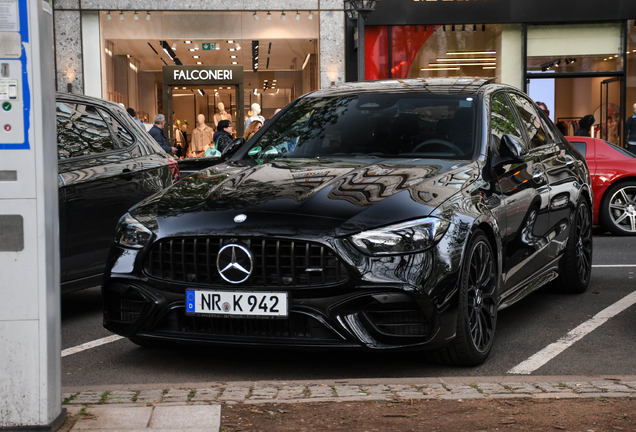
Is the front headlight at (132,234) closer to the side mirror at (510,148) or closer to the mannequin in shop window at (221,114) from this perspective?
the side mirror at (510,148)

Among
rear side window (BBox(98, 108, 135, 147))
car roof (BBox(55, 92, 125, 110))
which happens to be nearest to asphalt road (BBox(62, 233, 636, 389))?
rear side window (BBox(98, 108, 135, 147))

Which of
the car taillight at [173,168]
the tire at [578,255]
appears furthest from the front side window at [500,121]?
the car taillight at [173,168]

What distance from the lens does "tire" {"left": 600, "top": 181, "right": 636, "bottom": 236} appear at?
12062mm

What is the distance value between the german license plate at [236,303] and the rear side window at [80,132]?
6.89 ft

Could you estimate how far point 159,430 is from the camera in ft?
11.6

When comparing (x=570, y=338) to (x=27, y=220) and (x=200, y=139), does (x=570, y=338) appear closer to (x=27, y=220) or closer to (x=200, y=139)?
(x=27, y=220)

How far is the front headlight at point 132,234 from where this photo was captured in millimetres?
4734

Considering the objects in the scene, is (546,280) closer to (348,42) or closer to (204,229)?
(204,229)

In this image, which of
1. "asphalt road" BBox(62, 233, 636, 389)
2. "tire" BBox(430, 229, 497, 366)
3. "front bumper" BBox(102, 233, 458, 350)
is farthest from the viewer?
"asphalt road" BBox(62, 233, 636, 389)

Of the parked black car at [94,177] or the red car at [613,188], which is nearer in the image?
the parked black car at [94,177]

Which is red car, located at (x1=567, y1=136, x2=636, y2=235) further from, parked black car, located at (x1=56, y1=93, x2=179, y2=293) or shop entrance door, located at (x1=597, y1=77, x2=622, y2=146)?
shop entrance door, located at (x1=597, y1=77, x2=622, y2=146)

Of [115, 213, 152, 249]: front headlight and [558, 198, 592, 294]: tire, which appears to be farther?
[558, 198, 592, 294]: tire

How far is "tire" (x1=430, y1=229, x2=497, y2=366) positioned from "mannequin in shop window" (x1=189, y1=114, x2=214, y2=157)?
15286 millimetres

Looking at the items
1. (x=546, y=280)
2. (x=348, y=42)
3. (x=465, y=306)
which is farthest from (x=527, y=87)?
(x=465, y=306)
